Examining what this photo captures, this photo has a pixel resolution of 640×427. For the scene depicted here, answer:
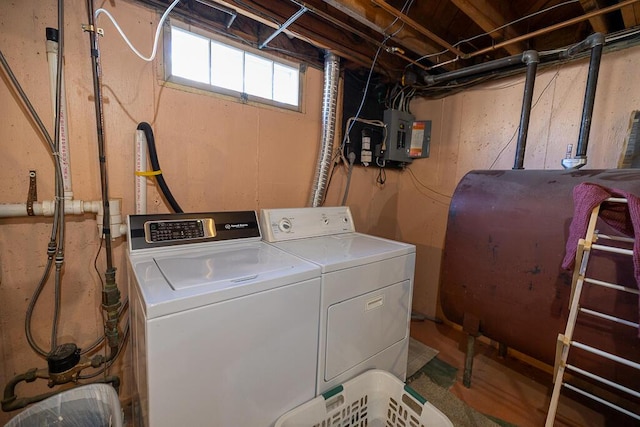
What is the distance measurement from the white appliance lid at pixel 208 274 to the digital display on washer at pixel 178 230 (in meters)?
0.07

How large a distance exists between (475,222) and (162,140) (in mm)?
1835

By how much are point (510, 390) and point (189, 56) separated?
2824 mm

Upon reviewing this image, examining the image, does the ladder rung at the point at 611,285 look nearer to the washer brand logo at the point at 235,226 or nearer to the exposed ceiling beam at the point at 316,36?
the washer brand logo at the point at 235,226

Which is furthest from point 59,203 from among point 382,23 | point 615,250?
point 615,250

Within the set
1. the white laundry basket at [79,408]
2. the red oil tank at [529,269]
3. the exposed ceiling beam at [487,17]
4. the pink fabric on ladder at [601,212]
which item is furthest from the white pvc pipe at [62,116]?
the pink fabric on ladder at [601,212]

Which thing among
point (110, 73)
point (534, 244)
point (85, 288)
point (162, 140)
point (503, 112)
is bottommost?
point (85, 288)

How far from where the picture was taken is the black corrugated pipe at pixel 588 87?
1.45m

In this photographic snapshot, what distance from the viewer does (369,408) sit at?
131cm

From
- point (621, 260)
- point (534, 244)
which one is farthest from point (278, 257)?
point (621, 260)

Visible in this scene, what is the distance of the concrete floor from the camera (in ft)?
4.84

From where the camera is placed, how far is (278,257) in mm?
1197

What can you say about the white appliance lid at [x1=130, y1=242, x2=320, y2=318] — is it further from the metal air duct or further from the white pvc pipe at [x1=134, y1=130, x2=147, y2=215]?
the metal air duct

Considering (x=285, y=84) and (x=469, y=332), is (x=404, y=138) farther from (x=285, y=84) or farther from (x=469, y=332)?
(x=469, y=332)

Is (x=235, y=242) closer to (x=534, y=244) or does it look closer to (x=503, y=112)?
(x=534, y=244)
